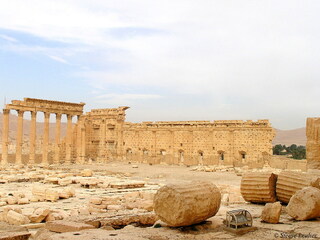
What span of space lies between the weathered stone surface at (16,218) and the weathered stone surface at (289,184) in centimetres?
769

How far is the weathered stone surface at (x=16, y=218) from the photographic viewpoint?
11.6 metres

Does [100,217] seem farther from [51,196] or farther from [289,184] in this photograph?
[51,196]

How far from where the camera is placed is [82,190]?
813 inches

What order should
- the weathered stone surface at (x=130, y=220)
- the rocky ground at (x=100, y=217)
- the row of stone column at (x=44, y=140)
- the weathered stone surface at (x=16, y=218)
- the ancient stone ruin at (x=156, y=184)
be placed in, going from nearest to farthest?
the rocky ground at (x=100, y=217), the ancient stone ruin at (x=156, y=184), the weathered stone surface at (x=130, y=220), the weathered stone surface at (x=16, y=218), the row of stone column at (x=44, y=140)

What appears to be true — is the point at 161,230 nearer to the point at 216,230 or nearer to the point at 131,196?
the point at 216,230

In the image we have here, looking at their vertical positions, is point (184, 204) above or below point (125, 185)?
above

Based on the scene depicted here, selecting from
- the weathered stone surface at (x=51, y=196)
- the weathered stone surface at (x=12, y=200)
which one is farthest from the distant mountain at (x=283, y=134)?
the weathered stone surface at (x=12, y=200)

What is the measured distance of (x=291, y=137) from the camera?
6048 inches

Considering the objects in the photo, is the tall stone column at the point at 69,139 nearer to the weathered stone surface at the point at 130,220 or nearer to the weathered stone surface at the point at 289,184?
the weathered stone surface at the point at 130,220

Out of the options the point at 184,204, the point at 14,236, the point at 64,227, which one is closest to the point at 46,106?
the point at 14,236

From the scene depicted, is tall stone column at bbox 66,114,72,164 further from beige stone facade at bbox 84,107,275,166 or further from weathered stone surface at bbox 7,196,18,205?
weathered stone surface at bbox 7,196,18,205

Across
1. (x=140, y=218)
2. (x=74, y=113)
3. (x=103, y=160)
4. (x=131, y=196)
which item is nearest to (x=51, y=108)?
(x=74, y=113)

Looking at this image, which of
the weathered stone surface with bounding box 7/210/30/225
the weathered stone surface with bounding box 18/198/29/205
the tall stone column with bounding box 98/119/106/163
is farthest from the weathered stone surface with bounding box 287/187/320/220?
the tall stone column with bounding box 98/119/106/163

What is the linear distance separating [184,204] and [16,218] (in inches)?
261
